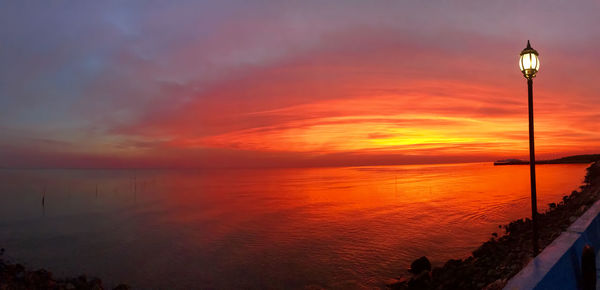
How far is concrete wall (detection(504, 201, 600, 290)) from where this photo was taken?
189 inches

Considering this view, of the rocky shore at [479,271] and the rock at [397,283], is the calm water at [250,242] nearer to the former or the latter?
the rock at [397,283]

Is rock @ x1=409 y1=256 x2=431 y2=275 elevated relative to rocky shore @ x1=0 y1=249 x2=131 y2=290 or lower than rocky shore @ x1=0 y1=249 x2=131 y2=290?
elevated

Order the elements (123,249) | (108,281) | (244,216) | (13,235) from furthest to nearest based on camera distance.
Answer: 1. (244,216)
2. (13,235)
3. (123,249)
4. (108,281)

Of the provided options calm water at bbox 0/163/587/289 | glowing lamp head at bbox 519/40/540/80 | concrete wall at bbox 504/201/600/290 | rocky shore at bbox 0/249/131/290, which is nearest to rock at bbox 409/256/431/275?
calm water at bbox 0/163/587/289

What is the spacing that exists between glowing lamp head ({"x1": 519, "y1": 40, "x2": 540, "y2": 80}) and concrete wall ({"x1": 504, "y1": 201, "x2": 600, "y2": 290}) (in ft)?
12.7

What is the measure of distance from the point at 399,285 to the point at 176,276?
35.3 ft

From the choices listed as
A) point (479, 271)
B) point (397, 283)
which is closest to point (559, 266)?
point (479, 271)

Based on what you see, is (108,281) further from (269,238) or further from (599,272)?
(599,272)

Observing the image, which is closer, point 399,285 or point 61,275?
point 399,285

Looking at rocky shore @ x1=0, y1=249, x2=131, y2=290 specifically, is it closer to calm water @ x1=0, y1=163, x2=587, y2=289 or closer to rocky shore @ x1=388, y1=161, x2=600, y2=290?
calm water @ x1=0, y1=163, x2=587, y2=289

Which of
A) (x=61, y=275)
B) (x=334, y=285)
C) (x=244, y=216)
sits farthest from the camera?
(x=244, y=216)

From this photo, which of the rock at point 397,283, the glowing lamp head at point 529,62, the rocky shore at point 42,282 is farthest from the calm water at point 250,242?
the glowing lamp head at point 529,62

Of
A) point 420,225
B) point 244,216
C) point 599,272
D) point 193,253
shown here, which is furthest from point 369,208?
point 599,272

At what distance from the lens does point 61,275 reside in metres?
17.3
